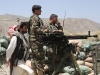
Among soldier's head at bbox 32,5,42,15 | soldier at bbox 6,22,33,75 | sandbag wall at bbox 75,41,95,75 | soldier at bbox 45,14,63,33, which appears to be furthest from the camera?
sandbag wall at bbox 75,41,95,75

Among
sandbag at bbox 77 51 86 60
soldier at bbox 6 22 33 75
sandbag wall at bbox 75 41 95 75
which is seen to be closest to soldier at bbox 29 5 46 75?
soldier at bbox 6 22 33 75

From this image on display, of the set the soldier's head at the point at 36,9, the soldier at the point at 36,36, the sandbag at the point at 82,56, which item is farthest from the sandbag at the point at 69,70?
the soldier's head at the point at 36,9

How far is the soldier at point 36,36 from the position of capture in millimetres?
5922

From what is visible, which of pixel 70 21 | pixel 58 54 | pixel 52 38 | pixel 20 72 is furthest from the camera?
pixel 70 21

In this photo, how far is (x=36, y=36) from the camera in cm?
604

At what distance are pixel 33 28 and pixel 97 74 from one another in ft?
5.38

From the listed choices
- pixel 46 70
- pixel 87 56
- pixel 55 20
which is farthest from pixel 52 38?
pixel 87 56

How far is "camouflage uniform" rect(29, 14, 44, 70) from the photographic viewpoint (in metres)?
5.93

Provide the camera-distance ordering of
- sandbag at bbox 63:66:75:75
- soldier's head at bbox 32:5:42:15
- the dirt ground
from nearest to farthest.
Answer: soldier's head at bbox 32:5:42:15
sandbag at bbox 63:66:75:75
the dirt ground

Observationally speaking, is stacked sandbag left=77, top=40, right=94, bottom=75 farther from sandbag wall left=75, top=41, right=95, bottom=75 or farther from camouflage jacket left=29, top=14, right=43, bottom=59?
camouflage jacket left=29, top=14, right=43, bottom=59

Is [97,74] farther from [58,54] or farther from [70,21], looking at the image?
[70,21]

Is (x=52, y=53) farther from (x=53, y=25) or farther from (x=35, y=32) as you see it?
(x=35, y=32)

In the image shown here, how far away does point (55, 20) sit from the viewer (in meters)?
6.68

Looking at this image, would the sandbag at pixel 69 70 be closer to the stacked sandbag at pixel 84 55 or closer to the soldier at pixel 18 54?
the stacked sandbag at pixel 84 55
